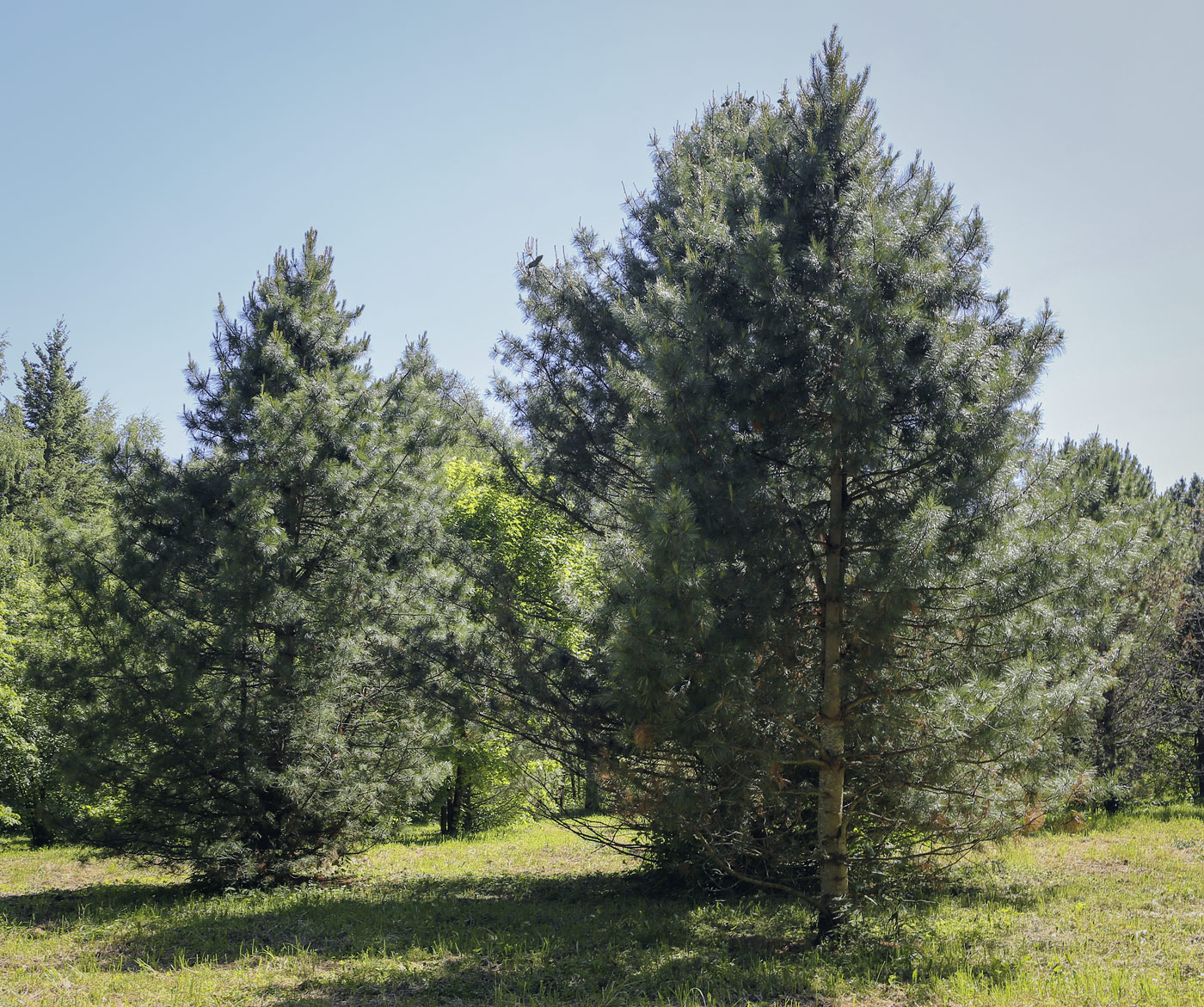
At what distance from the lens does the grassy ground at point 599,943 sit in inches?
230

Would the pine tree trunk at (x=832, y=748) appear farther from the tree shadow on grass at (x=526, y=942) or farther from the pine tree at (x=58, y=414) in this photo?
the pine tree at (x=58, y=414)

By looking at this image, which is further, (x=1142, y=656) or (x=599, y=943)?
(x=1142, y=656)

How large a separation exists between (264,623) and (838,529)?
6906 mm

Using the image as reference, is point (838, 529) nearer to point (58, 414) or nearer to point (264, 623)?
point (264, 623)

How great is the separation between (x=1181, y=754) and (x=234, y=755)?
18928mm

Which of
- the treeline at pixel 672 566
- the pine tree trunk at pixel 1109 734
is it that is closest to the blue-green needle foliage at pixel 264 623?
the treeline at pixel 672 566

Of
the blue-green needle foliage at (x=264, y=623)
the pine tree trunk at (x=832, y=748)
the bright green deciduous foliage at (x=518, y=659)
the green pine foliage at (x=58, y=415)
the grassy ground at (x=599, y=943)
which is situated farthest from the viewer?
the green pine foliage at (x=58, y=415)

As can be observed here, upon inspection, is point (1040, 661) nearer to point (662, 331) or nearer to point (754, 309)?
point (754, 309)

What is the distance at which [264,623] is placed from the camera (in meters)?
9.60

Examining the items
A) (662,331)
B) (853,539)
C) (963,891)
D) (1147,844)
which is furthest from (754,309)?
(1147,844)

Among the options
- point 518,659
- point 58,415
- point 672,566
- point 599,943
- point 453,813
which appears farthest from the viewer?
point 58,415

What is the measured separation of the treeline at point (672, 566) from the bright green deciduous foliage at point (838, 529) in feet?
0.11

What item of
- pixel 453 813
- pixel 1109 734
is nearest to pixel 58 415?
pixel 453 813

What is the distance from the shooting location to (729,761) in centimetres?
637
